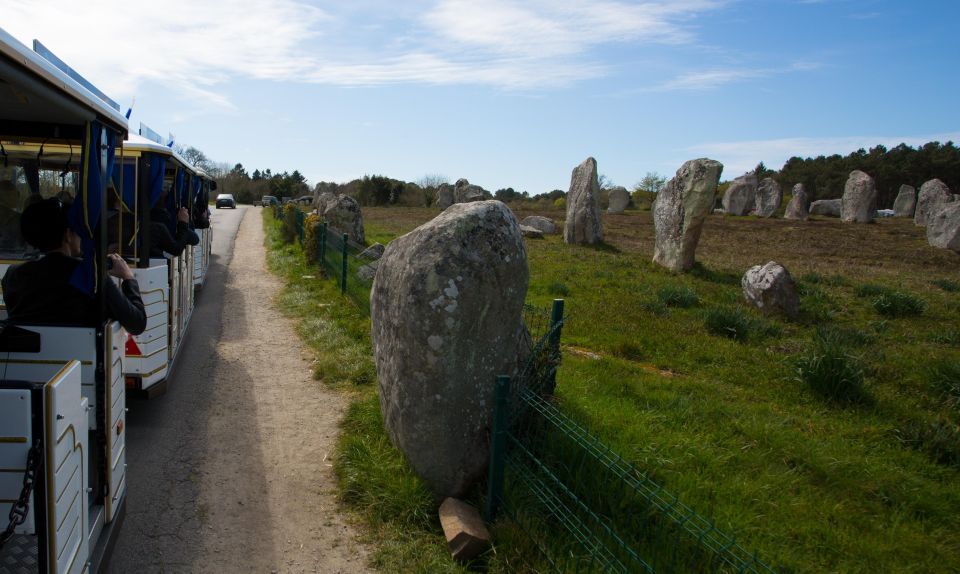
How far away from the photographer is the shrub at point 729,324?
840 centimetres

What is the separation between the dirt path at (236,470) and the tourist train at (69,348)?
1.20 feet

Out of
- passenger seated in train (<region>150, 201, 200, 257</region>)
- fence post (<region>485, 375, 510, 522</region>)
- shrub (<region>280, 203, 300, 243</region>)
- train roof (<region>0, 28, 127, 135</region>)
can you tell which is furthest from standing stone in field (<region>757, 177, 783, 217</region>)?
train roof (<region>0, 28, 127, 135</region>)

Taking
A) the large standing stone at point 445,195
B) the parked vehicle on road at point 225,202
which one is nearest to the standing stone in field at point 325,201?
the large standing stone at point 445,195

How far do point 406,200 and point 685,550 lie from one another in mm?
46686

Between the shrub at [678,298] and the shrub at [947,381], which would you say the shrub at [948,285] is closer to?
the shrub at [678,298]

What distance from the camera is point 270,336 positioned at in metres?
8.78

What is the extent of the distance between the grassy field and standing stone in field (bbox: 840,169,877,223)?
22.5 meters

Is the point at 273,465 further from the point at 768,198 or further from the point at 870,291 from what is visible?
the point at 768,198

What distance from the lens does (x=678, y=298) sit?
33.1 feet

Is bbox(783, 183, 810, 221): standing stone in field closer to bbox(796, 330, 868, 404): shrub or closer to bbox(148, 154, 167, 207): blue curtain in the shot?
bbox(796, 330, 868, 404): shrub

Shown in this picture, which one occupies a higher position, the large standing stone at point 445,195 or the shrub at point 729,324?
the large standing stone at point 445,195

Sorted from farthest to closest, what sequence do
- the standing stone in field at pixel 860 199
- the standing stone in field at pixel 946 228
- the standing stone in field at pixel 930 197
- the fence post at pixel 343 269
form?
1. the standing stone in field at pixel 860 199
2. the standing stone in field at pixel 930 197
3. the standing stone in field at pixel 946 228
4. the fence post at pixel 343 269

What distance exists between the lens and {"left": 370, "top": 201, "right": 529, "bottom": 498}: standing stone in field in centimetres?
411

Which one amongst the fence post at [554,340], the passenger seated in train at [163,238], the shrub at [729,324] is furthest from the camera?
the shrub at [729,324]
